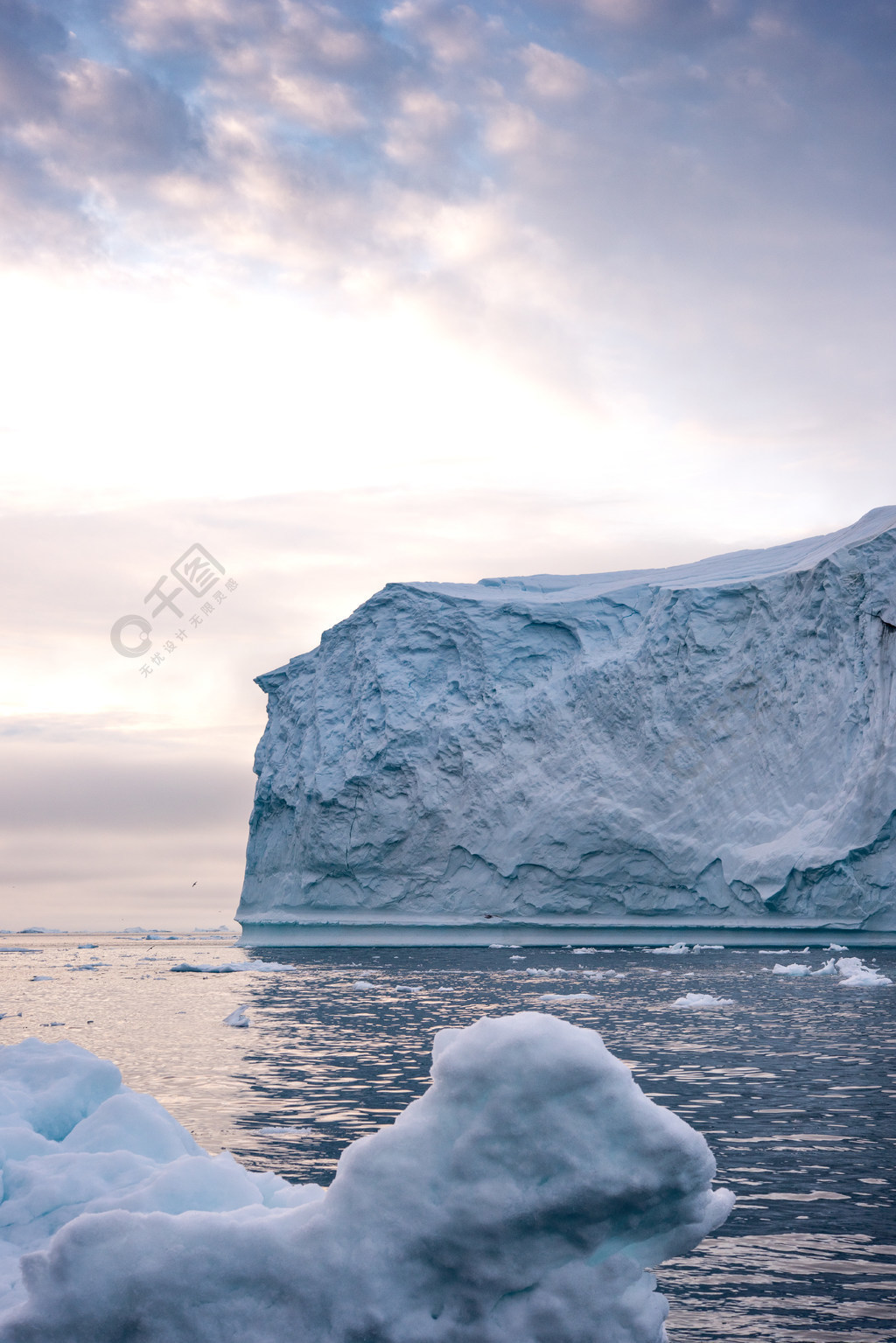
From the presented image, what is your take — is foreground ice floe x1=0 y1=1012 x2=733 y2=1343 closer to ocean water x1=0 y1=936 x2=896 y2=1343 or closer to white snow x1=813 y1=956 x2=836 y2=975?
ocean water x1=0 y1=936 x2=896 y2=1343

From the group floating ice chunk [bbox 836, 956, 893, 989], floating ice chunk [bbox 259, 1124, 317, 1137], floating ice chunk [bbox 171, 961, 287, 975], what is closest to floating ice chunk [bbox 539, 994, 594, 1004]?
floating ice chunk [bbox 836, 956, 893, 989]

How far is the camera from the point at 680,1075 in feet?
28.8

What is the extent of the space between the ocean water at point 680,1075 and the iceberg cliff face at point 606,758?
277 inches

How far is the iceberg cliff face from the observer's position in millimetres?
27531

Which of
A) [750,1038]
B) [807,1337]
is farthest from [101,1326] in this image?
[750,1038]

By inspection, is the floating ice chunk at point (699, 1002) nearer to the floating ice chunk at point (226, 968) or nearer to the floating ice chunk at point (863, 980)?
the floating ice chunk at point (863, 980)

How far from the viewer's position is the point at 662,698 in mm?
30250

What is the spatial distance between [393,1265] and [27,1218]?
1422 mm

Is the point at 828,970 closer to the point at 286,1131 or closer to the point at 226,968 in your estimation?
the point at 226,968

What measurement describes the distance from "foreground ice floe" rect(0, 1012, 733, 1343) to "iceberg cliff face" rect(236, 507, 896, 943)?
79.9 feet

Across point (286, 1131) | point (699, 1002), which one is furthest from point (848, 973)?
point (286, 1131)

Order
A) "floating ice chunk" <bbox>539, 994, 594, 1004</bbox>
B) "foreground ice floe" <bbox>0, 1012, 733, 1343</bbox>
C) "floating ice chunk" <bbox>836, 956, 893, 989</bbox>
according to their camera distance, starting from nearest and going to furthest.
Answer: "foreground ice floe" <bbox>0, 1012, 733, 1343</bbox> → "floating ice chunk" <bbox>539, 994, 594, 1004</bbox> → "floating ice chunk" <bbox>836, 956, 893, 989</bbox>

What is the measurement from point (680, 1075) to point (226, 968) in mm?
17671

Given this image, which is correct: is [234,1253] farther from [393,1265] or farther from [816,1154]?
[816,1154]
